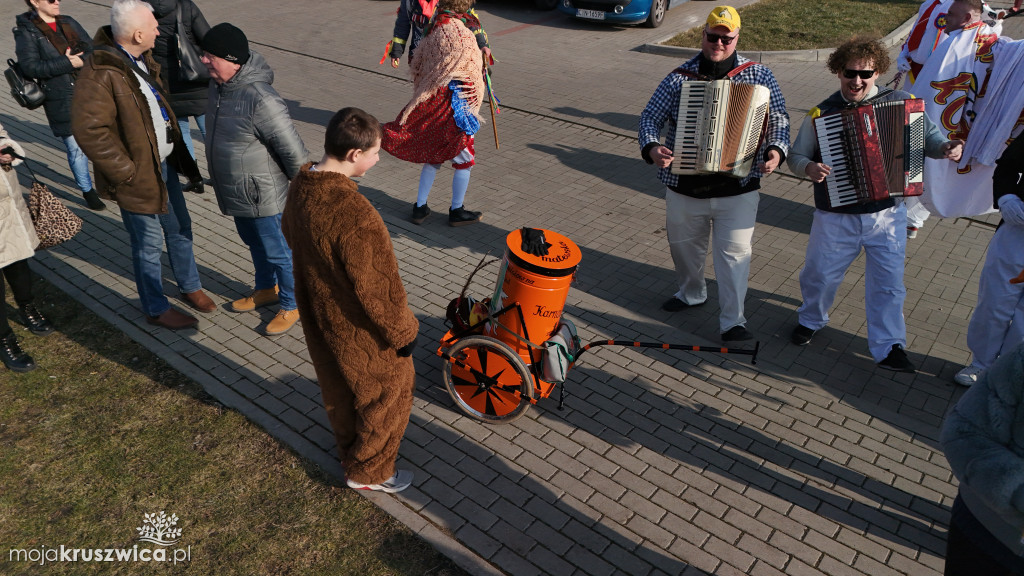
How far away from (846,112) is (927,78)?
7.53 feet

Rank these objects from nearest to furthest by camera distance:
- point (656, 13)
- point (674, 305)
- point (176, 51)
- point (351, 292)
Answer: point (351, 292), point (674, 305), point (176, 51), point (656, 13)

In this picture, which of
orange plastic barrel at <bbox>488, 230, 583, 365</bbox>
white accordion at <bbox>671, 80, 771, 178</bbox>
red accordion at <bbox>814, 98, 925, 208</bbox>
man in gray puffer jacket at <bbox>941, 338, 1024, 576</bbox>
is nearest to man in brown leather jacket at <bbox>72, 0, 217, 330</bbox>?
orange plastic barrel at <bbox>488, 230, 583, 365</bbox>

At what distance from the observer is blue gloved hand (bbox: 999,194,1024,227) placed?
393 cm

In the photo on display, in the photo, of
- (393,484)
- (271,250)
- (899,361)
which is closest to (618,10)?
(899,361)

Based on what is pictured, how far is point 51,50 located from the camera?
5887mm

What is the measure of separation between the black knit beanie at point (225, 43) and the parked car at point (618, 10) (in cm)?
1000

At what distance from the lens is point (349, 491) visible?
12.1ft

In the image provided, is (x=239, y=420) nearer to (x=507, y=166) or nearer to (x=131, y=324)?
(x=131, y=324)

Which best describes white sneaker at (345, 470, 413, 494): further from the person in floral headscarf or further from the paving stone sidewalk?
the person in floral headscarf

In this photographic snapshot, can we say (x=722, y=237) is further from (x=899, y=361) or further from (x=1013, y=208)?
(x=1013, y=208)

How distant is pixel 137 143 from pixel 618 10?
1030 centimetres

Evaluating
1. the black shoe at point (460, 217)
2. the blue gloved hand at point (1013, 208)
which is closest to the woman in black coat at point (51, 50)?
the black shoe at point (460, 217)

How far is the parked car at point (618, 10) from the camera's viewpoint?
1288 cm

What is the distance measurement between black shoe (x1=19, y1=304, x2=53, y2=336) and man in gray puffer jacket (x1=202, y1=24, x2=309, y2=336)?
1454 mm
